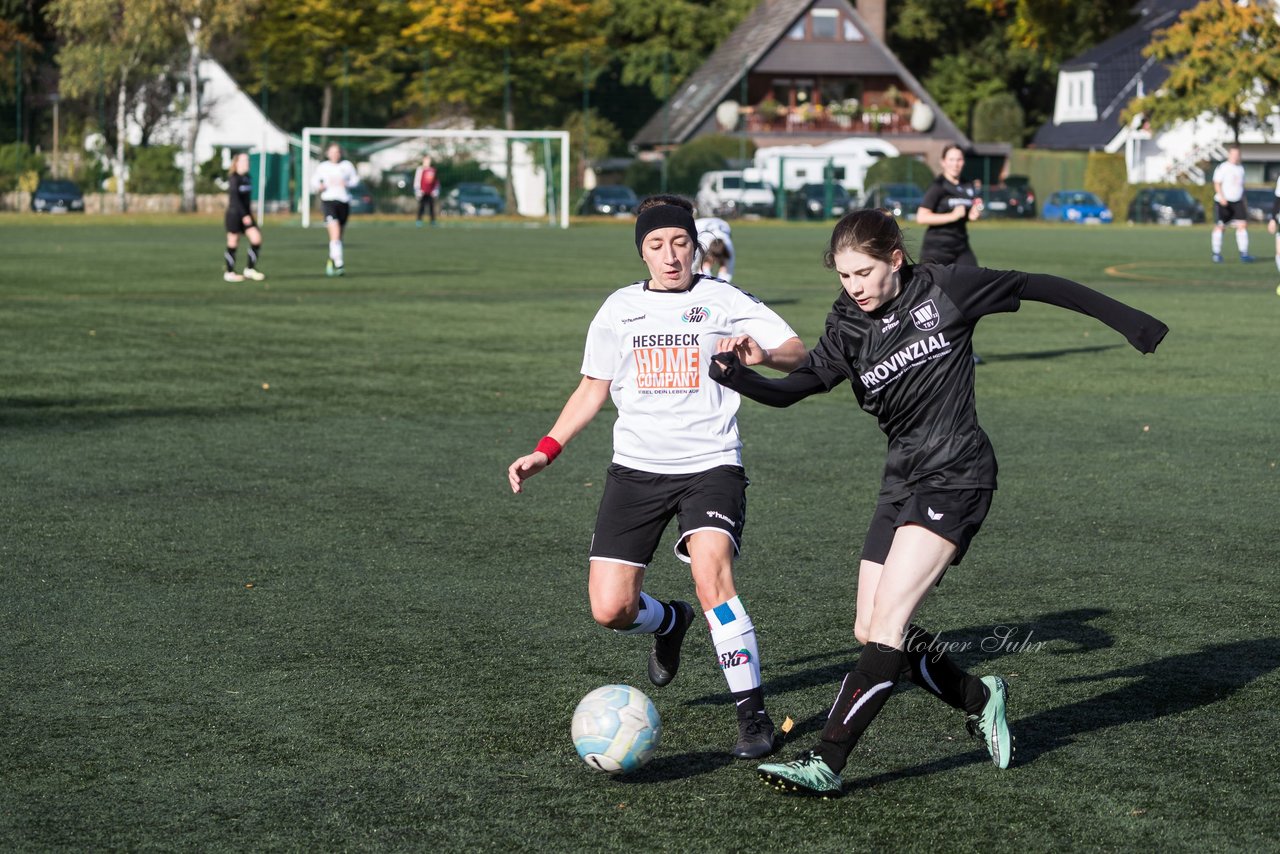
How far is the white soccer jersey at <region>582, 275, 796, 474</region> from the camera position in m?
5.62

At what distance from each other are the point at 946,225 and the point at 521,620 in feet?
32.0

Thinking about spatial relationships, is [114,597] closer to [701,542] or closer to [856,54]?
[701,542]

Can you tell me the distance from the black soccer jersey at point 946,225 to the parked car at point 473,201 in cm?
3988

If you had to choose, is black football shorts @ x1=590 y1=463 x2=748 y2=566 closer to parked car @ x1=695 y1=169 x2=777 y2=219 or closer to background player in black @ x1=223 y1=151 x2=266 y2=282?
background player in black @ x1=223 y1=151 x2=266 y2=282

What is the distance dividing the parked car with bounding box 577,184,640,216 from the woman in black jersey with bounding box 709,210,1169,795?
5279 centimetres

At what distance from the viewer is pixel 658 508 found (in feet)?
18.5

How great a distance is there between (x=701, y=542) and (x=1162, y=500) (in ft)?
16.0

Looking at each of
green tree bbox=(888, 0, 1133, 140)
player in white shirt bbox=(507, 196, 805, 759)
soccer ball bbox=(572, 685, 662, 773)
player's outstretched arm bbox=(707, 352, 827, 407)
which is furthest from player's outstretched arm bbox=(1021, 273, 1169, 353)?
green tree bbox=(888, 0, 1133, 140)

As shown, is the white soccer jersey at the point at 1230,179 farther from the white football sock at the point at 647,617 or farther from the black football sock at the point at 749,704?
the black football sock at the point at 749,704

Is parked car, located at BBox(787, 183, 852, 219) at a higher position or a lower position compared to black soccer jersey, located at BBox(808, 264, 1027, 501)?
higher

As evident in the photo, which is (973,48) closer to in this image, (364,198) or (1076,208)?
(1076,208)

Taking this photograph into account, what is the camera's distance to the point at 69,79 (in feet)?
192

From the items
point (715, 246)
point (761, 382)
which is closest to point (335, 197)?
point (715, 246)

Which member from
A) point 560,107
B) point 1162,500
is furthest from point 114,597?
point 560,107
